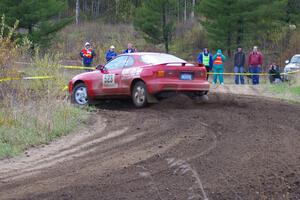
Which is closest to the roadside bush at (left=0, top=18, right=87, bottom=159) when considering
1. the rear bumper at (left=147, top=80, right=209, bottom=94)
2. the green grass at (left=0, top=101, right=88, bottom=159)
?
the green grass at (left=0, top=101, right=88, bottom=159)

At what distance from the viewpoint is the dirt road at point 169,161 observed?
674cm

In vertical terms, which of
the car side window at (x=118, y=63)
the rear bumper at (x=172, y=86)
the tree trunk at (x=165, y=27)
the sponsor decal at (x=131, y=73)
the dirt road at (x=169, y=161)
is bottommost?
the dirt road at (x=169, y=161)

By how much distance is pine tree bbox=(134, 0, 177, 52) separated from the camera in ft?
153

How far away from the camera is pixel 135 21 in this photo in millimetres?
47625

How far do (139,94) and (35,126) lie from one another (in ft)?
13.4

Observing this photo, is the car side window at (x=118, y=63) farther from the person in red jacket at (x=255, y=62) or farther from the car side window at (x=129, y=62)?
the person in red jacket at (x=255, y=62)

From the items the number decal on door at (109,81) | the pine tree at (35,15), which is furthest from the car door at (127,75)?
the pine tree at (35,15)

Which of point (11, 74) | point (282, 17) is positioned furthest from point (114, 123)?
point (282, 17)

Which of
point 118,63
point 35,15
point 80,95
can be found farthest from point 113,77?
point 35,15

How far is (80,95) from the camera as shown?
1623cm

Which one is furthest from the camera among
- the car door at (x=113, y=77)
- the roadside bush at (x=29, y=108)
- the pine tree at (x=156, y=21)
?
the pine tree at (x=156, y=21)

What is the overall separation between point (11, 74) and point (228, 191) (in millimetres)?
7080

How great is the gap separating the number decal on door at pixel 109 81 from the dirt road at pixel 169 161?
2763mm

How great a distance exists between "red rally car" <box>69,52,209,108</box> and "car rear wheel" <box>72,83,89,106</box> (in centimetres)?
8
